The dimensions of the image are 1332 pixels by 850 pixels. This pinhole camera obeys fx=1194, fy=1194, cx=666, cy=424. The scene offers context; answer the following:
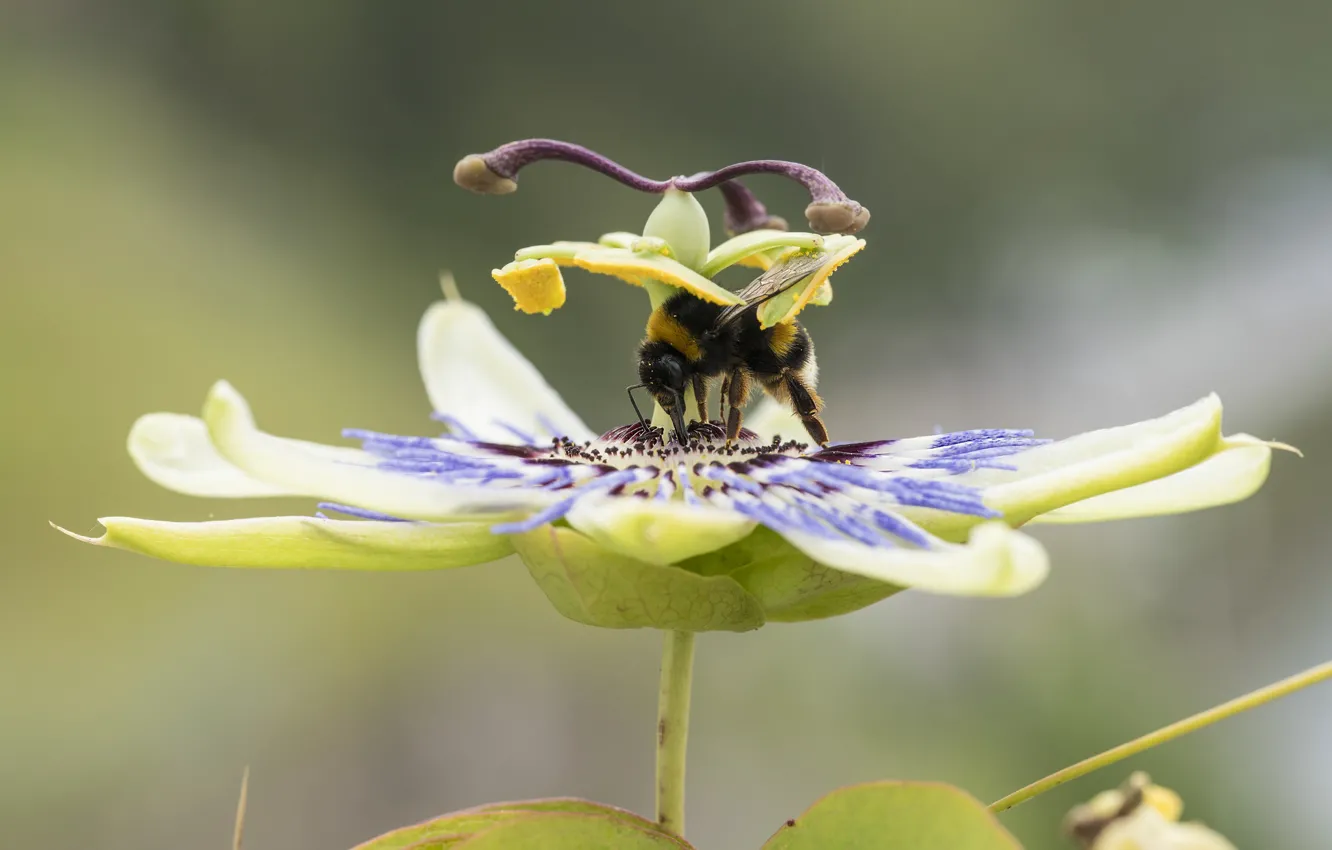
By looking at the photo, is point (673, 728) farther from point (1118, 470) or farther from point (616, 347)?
point (616, 347)

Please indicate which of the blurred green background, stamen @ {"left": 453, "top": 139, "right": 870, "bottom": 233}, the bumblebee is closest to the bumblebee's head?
the bumblebee

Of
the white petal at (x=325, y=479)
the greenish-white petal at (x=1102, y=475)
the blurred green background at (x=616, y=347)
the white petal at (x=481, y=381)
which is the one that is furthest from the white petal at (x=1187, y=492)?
the blurred green background at (x=616, y=347)

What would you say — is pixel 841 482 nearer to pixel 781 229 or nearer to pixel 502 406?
pixel 781 229

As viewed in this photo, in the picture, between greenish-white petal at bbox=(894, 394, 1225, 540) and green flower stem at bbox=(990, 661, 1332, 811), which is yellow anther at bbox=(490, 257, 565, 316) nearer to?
greenish-white petal at bbox=(894, 394, 1225, 540)

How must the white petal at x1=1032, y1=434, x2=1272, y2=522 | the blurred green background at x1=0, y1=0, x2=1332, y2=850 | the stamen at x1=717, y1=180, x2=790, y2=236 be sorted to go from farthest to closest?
1. the blurred green background at x1=0, y1=0, x2=1332, y2=850
2. the stamen at x1=717, y1=180, x2=790, y2=236
3. the white petal at x1=1032, y1=434, x2=1272, y2=522

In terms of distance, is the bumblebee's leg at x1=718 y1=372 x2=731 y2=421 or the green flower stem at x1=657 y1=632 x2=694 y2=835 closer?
the green flower stem at x1=657 y1=632 x2=694 y2=835

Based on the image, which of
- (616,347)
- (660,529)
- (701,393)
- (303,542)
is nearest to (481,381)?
(701,393)
